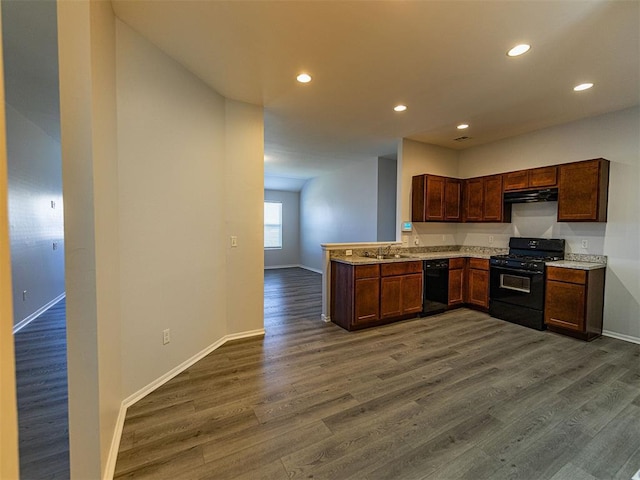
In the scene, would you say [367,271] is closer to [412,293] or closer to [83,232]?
[412,293]

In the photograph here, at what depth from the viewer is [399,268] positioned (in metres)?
4.09

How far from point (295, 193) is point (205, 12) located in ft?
24.5

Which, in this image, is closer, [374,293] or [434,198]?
[374,293]

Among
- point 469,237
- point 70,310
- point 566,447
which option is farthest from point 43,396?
point 469,237

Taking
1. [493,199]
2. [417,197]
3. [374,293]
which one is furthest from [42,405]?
[493,199]

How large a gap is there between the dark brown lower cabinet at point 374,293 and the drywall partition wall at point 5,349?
3.27m

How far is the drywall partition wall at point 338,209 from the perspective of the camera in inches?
254

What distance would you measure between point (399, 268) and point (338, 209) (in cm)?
364

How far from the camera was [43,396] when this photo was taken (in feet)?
7.64

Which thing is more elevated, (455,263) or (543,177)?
(543,177)

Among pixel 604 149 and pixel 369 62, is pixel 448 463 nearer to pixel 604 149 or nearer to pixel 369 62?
pixel 369 62

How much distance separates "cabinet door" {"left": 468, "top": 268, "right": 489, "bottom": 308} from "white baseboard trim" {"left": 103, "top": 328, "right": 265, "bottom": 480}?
3336 millimetres

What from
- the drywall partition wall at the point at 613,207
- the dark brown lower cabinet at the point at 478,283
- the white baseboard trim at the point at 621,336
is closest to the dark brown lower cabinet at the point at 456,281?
the dark brown lower cabinet at the point at 478,283

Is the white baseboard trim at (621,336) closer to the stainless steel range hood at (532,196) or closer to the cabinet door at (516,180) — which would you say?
the stainless steel range hood at (532,196)
